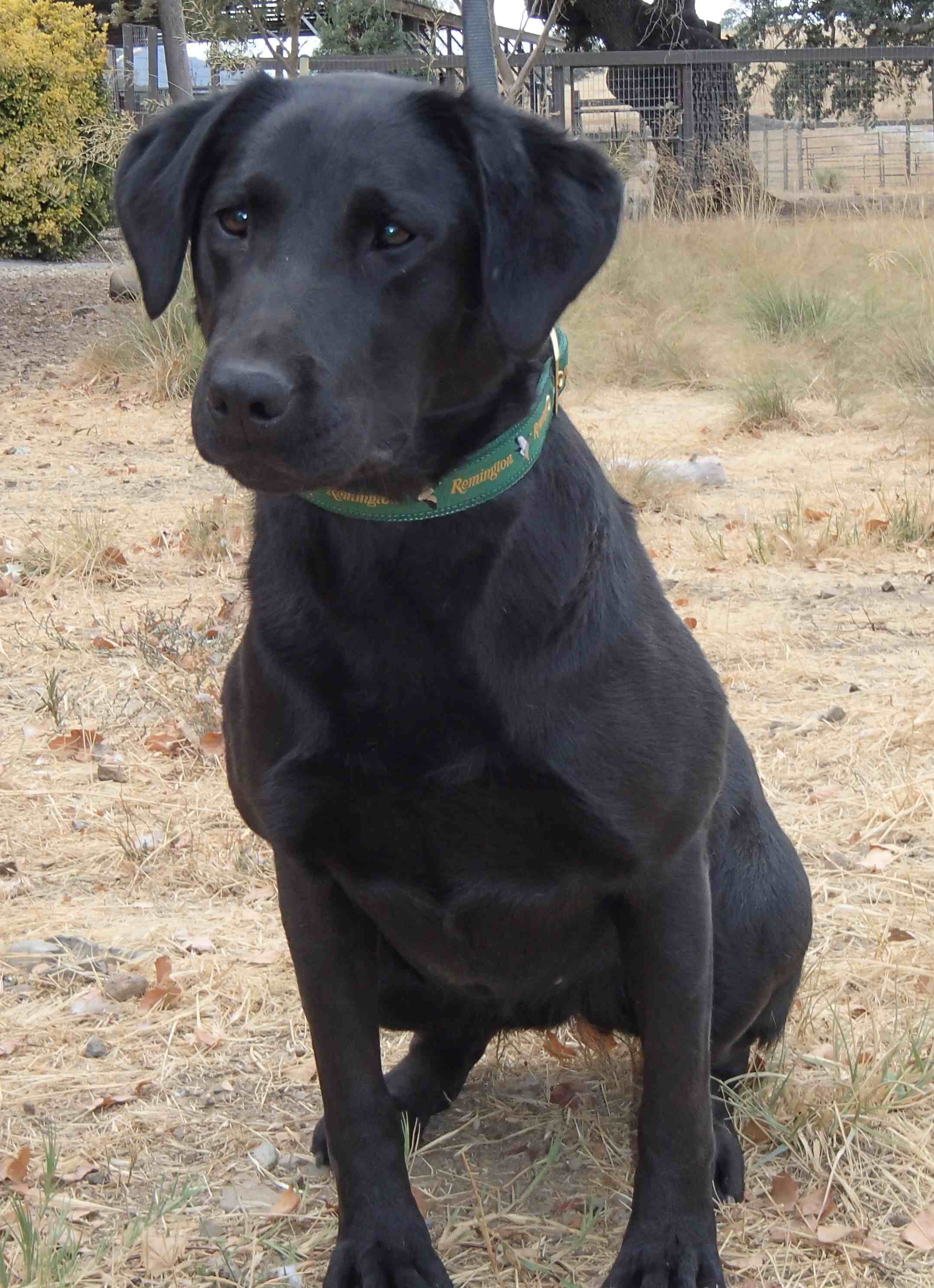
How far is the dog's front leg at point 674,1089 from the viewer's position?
1.90 metres

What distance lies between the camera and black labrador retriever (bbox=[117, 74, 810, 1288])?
1749mm

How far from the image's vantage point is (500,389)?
1861mm

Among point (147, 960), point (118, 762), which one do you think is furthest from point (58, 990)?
point (118, 762)

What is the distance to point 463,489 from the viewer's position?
186 centimetres

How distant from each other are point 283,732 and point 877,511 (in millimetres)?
4408

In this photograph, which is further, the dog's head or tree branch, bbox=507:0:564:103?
tree branch, bbox=507:0:564:103

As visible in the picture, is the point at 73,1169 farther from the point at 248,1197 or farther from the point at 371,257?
the point at 371,257

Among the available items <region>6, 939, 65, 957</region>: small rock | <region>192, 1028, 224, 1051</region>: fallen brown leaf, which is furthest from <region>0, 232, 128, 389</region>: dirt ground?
<region>192, 1028, 224, 1051</region>: fallen brown leaf

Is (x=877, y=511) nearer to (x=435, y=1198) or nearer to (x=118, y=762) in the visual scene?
(x=118, y=762)

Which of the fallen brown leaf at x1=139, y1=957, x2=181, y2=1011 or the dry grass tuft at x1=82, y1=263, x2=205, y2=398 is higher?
the dry grass tuft at x1=82, y1=263, x2=205, y2=398

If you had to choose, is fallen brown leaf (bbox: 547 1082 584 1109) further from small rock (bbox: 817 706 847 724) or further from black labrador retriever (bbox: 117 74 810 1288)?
small rock (bbox: 817 706 847 724)

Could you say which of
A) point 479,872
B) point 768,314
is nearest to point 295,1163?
point 479,872

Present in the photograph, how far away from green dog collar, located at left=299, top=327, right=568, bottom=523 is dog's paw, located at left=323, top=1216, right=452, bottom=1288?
38.4 inches

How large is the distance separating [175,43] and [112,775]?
670cm
